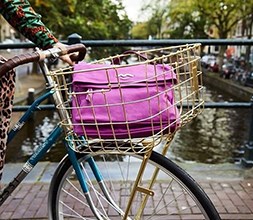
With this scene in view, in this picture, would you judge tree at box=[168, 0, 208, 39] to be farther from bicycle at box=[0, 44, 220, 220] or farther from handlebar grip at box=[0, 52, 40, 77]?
handlebar grip at box=[0, 52, 40, 77]

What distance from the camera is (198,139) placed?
9.70 metres

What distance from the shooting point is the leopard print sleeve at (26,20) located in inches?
65.5

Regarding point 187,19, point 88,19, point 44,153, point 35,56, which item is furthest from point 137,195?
point 187,19

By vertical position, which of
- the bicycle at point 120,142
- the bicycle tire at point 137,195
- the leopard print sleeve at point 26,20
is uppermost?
the leopard print sleeve at point 26,20

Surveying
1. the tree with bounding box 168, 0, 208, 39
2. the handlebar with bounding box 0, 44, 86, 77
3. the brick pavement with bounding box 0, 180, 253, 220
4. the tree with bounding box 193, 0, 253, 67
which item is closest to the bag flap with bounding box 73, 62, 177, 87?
the handlebar with bounding box 0, 44, 86, 77

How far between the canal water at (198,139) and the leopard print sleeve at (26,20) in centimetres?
471

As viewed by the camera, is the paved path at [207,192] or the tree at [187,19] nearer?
the paved path at [207,192]

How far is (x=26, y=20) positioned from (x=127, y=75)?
0.55 metres

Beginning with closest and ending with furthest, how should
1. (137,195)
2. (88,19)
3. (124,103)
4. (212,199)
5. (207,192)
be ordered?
1. (124,103)
2. (137,195)
3. (212,199)
4. (207,192)
5. (88,19)

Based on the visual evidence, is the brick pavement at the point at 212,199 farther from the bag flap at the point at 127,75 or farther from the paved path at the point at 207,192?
the bag flap at the point at 127,75

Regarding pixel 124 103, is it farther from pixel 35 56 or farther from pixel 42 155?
pixel 42 155

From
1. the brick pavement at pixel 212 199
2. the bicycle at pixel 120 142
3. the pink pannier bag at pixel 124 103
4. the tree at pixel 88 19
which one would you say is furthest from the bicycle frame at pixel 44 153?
the tree at pixel 88 19

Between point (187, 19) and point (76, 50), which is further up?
point (76, 50)

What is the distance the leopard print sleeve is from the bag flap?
0.31 meters
